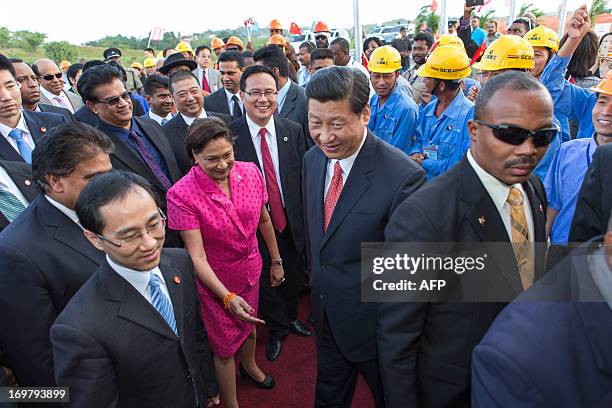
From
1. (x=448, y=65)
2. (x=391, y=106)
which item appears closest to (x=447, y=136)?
(x=448, y=65)

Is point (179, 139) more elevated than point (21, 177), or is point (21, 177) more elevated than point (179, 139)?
point (21, 177)

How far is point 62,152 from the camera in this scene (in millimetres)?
1756

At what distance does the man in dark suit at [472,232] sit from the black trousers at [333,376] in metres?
0.51

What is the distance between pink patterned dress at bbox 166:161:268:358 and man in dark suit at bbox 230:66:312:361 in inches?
22.6

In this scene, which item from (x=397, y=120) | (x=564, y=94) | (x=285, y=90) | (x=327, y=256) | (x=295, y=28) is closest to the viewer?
(x=327, y=256)

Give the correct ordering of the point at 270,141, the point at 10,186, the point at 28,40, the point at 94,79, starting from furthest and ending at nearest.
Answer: the point at 28,40
the point at 270,141
the point at 94,79
the point at 10,186

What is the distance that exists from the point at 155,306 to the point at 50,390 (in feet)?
1.85

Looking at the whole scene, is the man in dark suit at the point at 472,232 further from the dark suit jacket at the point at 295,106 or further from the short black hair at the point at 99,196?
the dark suit jacket at the point at 295,106

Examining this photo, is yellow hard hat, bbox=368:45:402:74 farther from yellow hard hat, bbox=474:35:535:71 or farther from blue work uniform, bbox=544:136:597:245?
blue work uniform, bbox=544:136:597:245

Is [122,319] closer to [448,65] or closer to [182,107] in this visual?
[182,107]

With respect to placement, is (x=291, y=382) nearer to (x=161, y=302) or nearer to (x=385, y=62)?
(x=161, y=302)

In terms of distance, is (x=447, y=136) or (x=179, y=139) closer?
(x=447, y=136)

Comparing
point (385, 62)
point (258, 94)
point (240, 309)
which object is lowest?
point (240, 309)

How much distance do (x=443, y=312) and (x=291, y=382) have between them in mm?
1853
